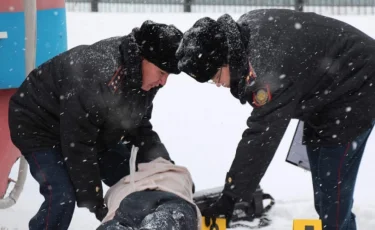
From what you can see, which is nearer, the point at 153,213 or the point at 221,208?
the point at 153,213

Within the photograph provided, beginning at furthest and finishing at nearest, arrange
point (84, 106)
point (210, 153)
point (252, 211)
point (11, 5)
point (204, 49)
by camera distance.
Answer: point (210, 153) → point (252, 211) → point (11, 5) → point (84, 106) → point (204, 49)

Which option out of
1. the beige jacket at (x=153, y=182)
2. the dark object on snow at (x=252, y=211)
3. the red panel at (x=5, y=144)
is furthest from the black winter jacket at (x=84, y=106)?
the dark object on snow at (x=252, y=211)

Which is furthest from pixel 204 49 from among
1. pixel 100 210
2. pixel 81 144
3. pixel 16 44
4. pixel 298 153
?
pixel 16 44

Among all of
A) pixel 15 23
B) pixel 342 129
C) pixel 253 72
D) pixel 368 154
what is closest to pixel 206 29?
pixel 253 72

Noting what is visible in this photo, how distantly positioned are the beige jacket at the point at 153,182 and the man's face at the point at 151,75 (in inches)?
14.5

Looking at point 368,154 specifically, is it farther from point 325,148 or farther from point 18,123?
point 18,123

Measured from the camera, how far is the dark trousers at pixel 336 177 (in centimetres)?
349

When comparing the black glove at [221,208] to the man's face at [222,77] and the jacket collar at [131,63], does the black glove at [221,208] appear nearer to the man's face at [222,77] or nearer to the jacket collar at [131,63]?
the man's face at [222,77]

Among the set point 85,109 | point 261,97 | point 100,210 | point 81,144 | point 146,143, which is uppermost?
point 261,97

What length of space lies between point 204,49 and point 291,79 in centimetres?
40

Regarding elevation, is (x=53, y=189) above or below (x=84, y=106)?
below

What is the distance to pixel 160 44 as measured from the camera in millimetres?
3227

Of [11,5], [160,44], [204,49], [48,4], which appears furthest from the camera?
[48,4]

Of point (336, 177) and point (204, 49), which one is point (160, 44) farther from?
point (336, 177)
